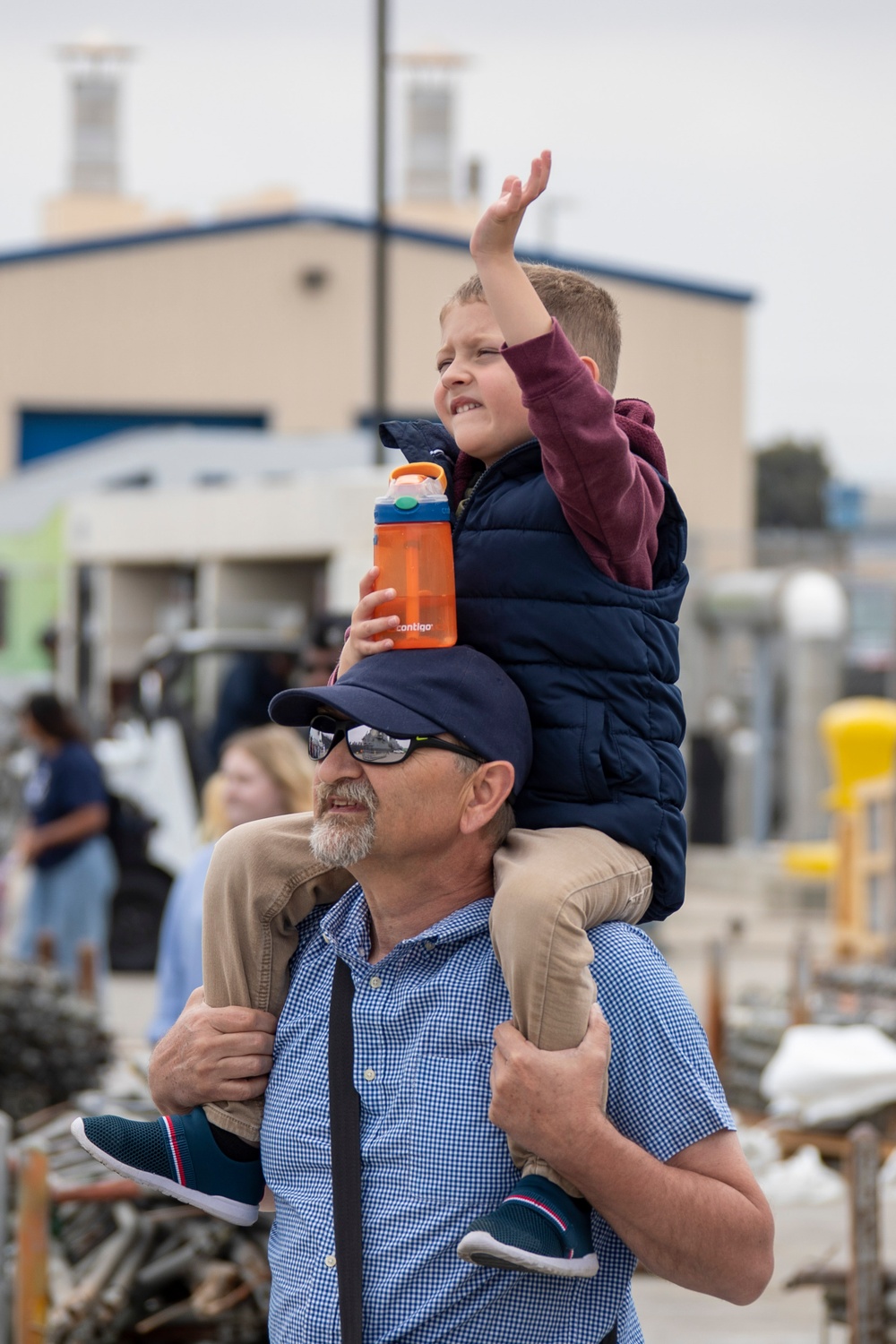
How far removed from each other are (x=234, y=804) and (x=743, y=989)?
26.6 feet

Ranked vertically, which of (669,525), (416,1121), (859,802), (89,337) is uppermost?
(89,337)

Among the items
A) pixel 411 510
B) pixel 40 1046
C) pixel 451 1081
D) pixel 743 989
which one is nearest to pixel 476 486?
pixel 411 510

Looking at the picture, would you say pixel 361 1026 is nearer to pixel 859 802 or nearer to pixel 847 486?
pixel 859 802

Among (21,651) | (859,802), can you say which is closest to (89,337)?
(21,651)

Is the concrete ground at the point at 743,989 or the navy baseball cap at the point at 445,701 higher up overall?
the navy baseball cap at the point at 445,701

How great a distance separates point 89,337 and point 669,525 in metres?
39.7

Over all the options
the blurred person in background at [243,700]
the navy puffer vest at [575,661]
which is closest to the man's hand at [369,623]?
the navy puffer vest at [575,661]

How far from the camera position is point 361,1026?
2.54 meters

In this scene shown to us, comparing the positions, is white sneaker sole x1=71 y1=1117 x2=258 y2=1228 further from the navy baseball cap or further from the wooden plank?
the wooden plank

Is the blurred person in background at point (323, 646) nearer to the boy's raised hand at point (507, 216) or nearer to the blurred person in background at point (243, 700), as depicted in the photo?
the blurred person in background at point (243, 700)

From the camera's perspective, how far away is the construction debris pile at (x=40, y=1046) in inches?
297

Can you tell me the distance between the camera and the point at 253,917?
2.65 meters

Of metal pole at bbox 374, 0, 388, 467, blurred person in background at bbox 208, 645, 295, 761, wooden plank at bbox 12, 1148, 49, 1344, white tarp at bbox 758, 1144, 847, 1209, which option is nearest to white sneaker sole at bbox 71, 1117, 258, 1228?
wooden plank at bbox 12, 1148, 49, 1344

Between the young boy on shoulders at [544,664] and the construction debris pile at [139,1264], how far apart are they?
2643 mm
